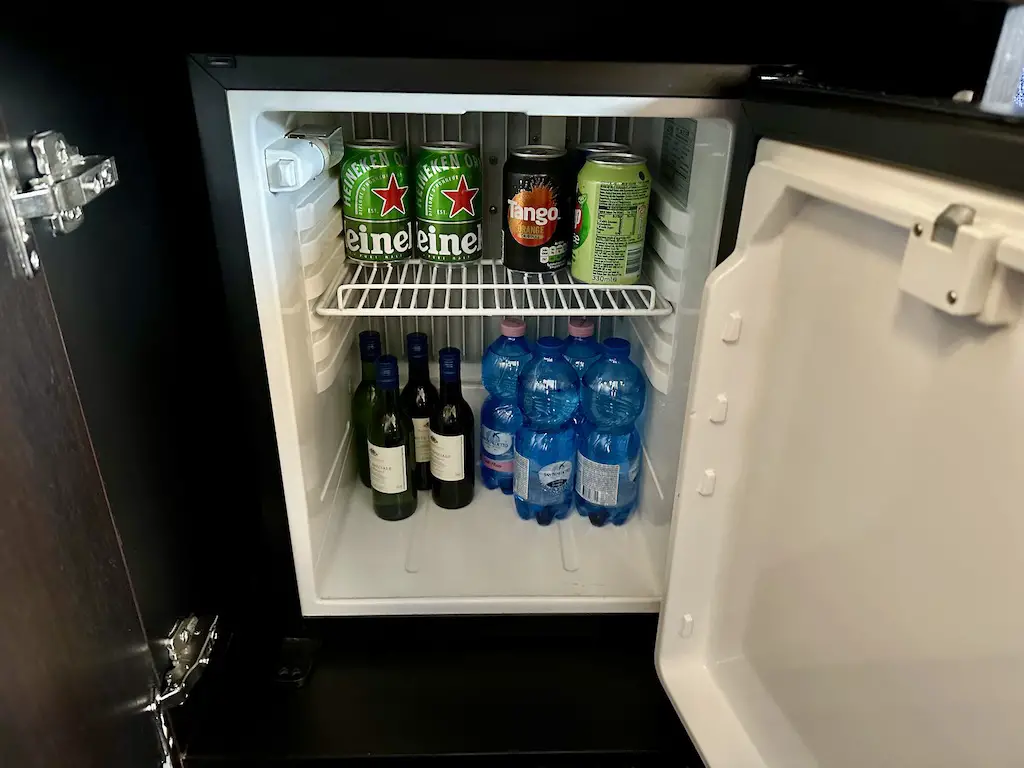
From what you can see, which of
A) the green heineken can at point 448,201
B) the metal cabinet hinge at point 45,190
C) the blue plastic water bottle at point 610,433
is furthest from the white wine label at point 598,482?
the metal cabinet hinge at point 45,190

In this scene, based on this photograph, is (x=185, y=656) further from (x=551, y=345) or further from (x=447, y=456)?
(x=551, y=345)

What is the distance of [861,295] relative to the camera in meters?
0.63

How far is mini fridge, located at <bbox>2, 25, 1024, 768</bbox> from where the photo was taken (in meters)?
0.52

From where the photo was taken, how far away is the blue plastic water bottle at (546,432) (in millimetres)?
1329

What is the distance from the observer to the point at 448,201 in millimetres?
1103

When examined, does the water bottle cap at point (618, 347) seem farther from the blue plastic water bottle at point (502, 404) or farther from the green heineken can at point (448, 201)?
the green heineken can at point (448, 201)

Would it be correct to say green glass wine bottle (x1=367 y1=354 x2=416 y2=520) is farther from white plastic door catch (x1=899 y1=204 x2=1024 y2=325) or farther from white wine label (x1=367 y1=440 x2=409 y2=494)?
white plastic door catch (x1=899 y1=204 x2=1024 y2=325)

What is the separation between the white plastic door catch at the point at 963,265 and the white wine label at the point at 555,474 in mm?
882

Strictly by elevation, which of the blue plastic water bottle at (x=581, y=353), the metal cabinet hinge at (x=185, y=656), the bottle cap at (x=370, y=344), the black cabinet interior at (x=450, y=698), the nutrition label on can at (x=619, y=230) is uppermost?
the nutrition label on can at (x=619, y=230)

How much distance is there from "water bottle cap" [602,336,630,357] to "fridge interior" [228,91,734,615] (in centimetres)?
3

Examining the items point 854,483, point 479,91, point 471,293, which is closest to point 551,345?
point 471,293

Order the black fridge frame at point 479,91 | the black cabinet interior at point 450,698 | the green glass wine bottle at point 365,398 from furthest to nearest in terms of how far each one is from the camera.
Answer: the green glass wine bottle at point 365,398 → the black cabinet interior at point 450,698 → the black fridge frame at point 479,91

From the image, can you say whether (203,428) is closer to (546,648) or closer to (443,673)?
(443,673)

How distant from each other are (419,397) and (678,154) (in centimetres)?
61
